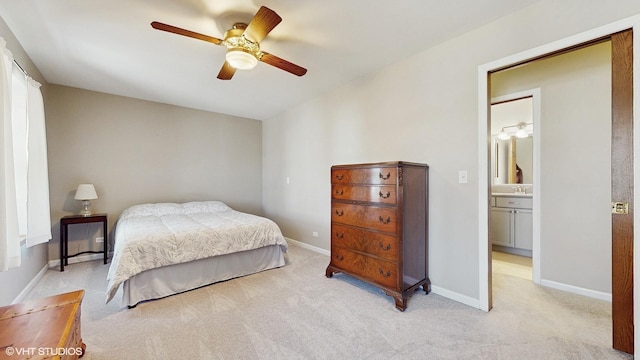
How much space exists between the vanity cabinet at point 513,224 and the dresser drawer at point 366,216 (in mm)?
2500

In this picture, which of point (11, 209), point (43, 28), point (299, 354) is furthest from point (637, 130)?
point (43, 28)

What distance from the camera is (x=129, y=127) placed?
414 centimetres

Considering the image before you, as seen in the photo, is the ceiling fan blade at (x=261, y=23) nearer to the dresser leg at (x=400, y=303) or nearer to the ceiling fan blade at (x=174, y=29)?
the ceiling fan blade at (x=174, y=29)

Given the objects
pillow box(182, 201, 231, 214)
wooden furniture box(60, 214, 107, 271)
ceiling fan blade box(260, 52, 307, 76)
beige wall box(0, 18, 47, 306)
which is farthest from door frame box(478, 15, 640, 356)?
wooden furniture box(60, 214, 107, 271)

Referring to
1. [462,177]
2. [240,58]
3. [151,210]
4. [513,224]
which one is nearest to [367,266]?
[462,177]

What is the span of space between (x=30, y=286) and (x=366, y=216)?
3.59 metres

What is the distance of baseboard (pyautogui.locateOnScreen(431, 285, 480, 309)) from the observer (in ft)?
7.66

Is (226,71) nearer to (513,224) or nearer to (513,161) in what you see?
(513,224)

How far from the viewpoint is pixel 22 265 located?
254 centimetres

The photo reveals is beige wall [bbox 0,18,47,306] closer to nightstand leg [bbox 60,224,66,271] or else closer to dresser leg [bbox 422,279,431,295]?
nightstand leg [bbox 60,224,66,271]

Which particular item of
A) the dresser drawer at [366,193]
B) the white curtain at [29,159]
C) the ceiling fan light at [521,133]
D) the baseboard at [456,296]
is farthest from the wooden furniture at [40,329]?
the ceiling fan light at [521,133]

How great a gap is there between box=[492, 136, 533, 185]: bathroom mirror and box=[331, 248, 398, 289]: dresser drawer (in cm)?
340

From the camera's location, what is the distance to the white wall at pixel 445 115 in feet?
6.52

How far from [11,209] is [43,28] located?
162 cm
